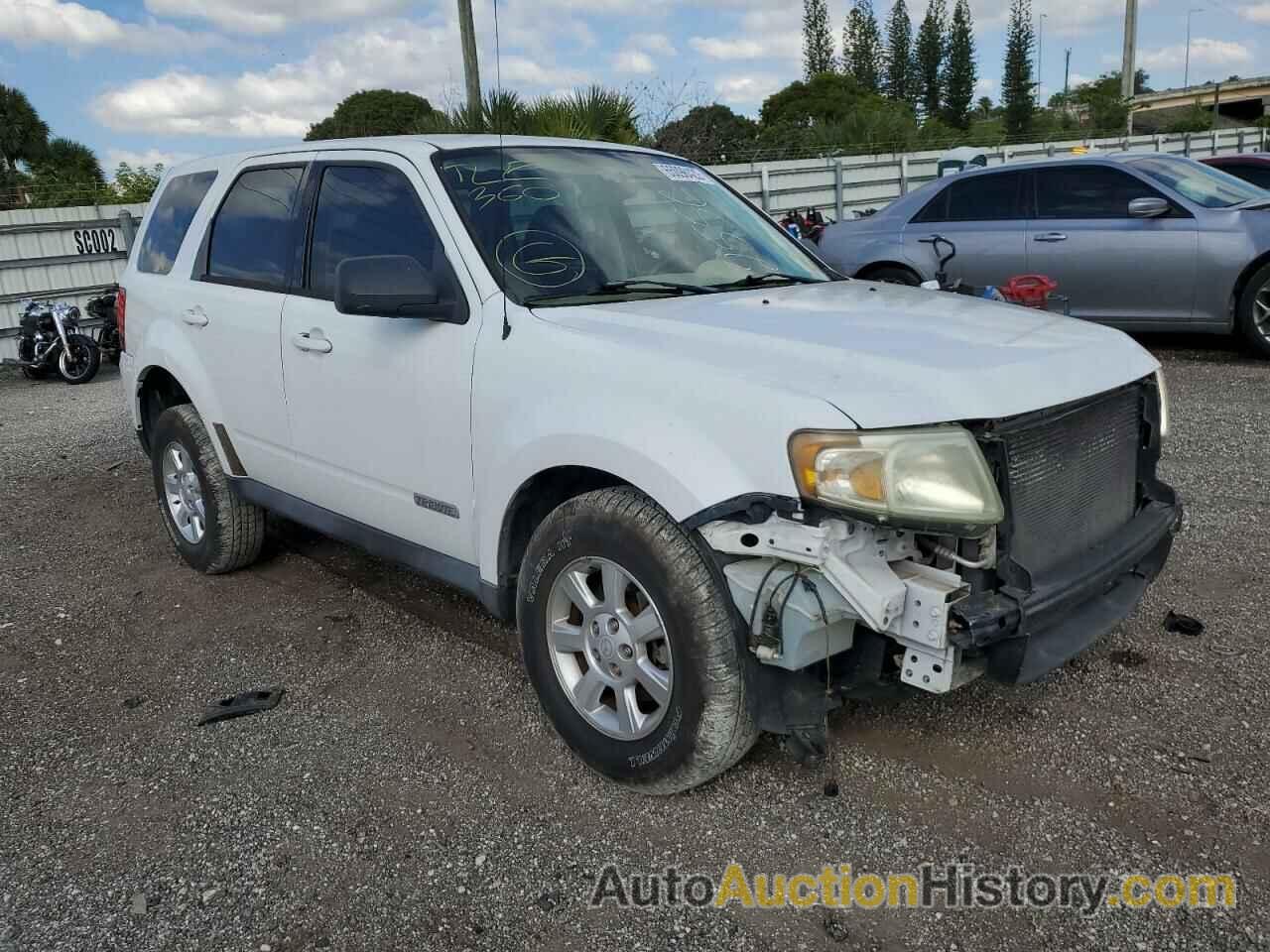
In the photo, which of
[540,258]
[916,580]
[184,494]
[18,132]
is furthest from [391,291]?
[18,132]

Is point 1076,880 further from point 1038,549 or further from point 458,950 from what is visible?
point 458,950

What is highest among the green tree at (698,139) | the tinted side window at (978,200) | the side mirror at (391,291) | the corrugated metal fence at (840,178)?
the green tree at (698,139)

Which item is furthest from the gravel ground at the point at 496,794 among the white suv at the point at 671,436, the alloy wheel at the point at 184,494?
the alloy wheel at the point at 184,494

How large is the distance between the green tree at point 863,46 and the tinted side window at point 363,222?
237 ft

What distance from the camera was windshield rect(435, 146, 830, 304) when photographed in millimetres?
3293

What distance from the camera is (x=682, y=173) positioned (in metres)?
4.16

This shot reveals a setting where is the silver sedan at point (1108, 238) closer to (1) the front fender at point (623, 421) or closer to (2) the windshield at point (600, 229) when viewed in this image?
(2) the windshield at point (600, 229)

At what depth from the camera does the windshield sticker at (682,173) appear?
160 inches

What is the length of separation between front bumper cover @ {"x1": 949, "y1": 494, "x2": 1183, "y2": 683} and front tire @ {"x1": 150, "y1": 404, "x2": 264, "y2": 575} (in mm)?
3461

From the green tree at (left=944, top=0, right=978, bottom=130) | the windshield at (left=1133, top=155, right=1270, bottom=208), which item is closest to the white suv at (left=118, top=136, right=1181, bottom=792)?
the windshield at (left=1133, top=155, right=1270, bottom=208)

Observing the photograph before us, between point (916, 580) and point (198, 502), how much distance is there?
3.66 metres

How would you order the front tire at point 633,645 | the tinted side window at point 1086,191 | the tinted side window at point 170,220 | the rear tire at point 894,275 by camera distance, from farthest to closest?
1. the rear tire at point 894,275
2. the tinted side window at point 1086,191
3. the tinted side window at point 170,220
4. the front tire at point 633,645

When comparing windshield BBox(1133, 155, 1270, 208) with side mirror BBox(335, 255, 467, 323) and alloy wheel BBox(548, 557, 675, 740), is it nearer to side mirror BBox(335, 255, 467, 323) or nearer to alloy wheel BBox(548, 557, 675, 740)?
side mirror BBox(335, 255, 467, 323)

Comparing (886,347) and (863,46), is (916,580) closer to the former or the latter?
(886,347)
